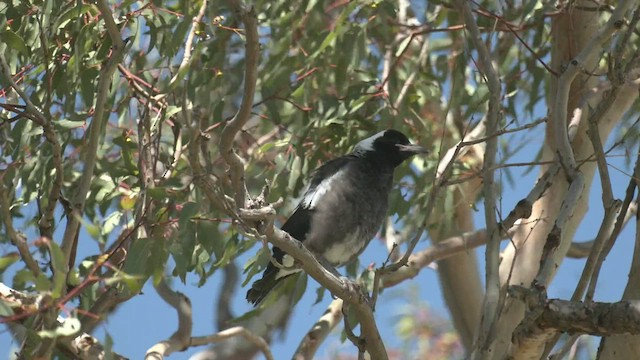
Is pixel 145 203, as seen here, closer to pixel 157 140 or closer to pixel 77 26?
pixel 157 140

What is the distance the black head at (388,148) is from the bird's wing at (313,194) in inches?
6.4

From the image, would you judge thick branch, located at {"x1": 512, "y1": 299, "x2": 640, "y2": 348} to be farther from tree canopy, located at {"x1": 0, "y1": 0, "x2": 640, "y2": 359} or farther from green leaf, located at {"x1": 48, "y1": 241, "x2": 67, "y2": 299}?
green leaf, located at {"x1": 48, "y1": 241, "x2": 67, "y2": 299}

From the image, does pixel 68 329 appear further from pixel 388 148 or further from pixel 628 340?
pixel 388 148

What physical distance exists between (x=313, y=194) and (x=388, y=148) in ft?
1.69

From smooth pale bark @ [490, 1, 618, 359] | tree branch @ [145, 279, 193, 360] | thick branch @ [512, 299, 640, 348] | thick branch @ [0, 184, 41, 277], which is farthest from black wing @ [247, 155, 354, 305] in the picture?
thick branch @ [512, 299, 640, 348]

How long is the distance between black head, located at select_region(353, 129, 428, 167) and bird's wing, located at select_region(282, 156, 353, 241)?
0.16m

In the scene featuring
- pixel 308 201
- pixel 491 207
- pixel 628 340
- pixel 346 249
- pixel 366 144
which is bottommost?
pixel 628 340

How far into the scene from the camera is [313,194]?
184 inches

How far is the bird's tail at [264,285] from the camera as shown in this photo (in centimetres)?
446

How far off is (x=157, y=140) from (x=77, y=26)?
505 millimetres

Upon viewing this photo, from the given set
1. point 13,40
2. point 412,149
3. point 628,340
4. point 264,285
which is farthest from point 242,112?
point 412,149

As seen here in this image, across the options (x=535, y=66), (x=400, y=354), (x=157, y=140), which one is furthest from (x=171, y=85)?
(x=400, y=354)

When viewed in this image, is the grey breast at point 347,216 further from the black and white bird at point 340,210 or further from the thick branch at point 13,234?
the thick branch at point 13,234

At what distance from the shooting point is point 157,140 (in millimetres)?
3900
